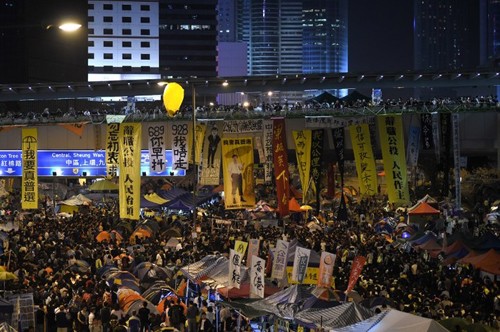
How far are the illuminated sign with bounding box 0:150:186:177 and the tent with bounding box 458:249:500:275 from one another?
18.7m

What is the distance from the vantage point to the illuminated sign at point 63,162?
35594mm

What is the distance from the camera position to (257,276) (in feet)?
49.9

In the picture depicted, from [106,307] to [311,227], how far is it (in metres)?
15.1

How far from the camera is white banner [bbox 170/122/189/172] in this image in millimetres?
26391

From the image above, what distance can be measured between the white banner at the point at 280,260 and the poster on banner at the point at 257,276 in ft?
6.36

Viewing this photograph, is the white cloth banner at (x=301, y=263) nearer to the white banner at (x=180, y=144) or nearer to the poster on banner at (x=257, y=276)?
the poster on banner at (x=257, y=276)

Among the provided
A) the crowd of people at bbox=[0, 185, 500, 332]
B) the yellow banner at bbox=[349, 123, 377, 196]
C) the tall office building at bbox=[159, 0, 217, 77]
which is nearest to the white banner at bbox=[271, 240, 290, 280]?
the crowd of people at bbox=[0, 185, 500, 332]

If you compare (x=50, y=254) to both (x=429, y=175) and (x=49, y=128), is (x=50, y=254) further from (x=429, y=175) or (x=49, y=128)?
(x=429, y=175)

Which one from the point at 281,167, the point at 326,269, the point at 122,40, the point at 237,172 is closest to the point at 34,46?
the point at 122,40

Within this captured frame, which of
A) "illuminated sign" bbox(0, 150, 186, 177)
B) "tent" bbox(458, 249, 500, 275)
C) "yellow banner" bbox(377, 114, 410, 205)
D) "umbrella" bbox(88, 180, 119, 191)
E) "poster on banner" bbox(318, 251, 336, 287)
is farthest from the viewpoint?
"umbrella" bbox(88, 180, 119, 191)

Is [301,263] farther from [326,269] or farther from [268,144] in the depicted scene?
[268,144]

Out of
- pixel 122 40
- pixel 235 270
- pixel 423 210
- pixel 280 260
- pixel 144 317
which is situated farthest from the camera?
pixel 122 40

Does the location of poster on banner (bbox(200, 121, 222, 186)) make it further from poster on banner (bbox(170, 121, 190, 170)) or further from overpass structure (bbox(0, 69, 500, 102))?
overpass structure (bbox(0, 69, 500, 102))

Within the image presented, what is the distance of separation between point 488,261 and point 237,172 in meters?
7.66
